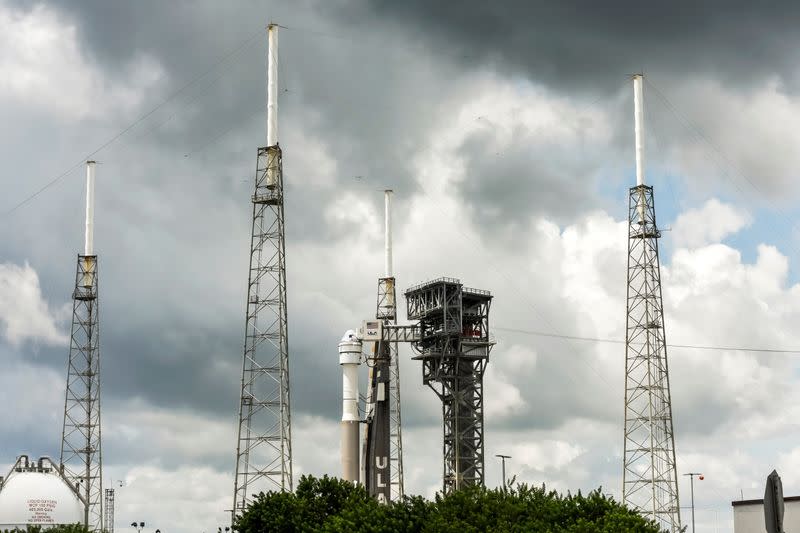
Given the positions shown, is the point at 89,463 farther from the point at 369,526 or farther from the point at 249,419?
the point at 369,526

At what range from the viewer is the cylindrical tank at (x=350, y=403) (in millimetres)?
116438

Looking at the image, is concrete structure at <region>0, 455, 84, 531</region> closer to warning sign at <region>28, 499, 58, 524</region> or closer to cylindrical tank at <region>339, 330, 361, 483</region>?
warning sign at <region>28, 499, 58, 524</region>

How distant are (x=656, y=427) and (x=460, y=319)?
91.5 ft

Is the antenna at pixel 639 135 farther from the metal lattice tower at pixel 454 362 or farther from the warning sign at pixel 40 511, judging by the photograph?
the warning sign at pixel 40 511

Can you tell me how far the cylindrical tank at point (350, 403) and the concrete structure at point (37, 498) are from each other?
42.9 meters

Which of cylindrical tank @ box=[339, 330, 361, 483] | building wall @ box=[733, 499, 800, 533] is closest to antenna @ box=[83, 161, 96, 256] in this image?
cylindrical tank @ box=[339, 330, 361, 483]

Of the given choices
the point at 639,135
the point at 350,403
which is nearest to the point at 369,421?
the point at 350,403

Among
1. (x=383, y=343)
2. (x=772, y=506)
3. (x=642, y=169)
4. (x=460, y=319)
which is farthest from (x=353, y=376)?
(x=772, y=506)

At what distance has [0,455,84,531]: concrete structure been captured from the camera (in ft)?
238

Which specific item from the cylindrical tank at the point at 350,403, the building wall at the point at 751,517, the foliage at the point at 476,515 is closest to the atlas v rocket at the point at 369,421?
the cylindrical tank at the point at 350,403

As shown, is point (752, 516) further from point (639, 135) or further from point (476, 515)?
point (639, 135)

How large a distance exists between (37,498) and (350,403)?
Result: 1930 inches

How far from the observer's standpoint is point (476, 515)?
69.8 m

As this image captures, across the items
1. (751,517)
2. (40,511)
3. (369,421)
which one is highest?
(369,421)
